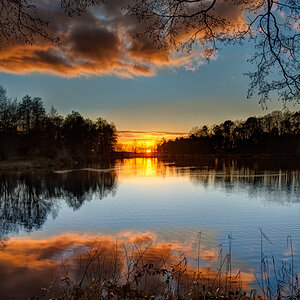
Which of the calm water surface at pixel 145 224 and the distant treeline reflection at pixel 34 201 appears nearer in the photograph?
the calm water surface at pixel 145 224

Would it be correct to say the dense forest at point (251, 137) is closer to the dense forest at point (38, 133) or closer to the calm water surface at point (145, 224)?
the dense forest at point (38, 133)

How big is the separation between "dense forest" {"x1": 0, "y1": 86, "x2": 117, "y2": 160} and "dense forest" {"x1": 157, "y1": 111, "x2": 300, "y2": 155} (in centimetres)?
4428

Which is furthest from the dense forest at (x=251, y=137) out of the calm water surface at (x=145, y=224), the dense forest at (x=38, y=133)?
the calm water surface at (x=145, y=224)

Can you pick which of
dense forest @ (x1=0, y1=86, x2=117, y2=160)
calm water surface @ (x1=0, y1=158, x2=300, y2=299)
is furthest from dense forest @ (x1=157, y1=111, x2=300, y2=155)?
calm water surface @ (x1=0, y1=158, x2=300, y2=299)

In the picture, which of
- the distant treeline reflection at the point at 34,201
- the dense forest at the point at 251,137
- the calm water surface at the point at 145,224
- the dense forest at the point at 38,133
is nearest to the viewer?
the calm water surface at the point at 145,224

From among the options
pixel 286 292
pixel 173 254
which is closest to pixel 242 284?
pixel 286 292

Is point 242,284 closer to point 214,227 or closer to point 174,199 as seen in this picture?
point 214,227

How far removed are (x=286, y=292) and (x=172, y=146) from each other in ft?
469

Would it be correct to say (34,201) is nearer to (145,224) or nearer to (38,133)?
(145,224)

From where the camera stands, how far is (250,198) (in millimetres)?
19031

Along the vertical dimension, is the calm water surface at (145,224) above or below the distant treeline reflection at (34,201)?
above

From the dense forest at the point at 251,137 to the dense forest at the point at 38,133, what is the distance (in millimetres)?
44277

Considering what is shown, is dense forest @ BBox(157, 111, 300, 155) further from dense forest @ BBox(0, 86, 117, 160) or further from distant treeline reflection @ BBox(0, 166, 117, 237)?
distant treeline reflection @ BBox(0, 166, 117, 237)

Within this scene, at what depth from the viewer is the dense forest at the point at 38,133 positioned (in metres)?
49.4
